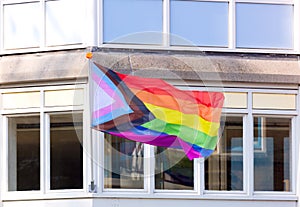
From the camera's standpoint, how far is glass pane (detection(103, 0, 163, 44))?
32.8 ft

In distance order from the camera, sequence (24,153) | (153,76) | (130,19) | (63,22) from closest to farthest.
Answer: (153,76)
(130,19)
(63,22)
(24,153)

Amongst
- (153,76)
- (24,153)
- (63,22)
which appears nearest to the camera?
(153,76)

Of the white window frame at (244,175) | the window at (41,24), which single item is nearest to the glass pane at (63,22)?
the window at (41,24)

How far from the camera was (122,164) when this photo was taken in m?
9.80

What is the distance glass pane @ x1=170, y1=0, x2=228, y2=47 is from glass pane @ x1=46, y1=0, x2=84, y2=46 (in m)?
1.24

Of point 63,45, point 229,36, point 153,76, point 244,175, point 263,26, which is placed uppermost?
point 263,26

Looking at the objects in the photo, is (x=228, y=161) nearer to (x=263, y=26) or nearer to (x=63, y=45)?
(x=263, y=26)

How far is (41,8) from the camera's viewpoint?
10.2 meters

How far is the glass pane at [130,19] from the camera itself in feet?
32.8

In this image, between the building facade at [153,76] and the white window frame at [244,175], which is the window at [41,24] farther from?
the white window frame at [244,175]

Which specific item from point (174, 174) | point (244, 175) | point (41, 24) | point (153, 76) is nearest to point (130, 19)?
point (153, 76)

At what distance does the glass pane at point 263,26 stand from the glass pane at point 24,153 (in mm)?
2976

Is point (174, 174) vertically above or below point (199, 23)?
below

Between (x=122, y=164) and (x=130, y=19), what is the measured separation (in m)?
1.89
